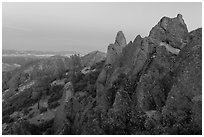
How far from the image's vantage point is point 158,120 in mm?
24844

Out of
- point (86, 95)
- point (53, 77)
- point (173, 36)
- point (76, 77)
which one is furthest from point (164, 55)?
point (53, 77)

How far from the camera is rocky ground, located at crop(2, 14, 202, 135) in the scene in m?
24.9

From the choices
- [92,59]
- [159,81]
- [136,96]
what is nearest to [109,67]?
[136,96]

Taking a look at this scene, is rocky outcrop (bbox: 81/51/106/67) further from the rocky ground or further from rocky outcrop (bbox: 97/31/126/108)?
the rocky ground

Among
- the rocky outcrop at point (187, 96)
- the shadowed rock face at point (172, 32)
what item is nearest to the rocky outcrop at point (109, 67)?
the shadowed rock face at point (172, 32)

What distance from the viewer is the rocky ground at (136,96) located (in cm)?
2488

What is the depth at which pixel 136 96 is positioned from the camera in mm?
28422

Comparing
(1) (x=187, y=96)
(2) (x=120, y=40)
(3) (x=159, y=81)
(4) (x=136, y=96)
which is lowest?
(4) (x=136, y=96)

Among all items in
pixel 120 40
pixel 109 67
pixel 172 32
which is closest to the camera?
pixel 172 32

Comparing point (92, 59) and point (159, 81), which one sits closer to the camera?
point (159, 81)

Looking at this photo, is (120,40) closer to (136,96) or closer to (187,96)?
(136,96)

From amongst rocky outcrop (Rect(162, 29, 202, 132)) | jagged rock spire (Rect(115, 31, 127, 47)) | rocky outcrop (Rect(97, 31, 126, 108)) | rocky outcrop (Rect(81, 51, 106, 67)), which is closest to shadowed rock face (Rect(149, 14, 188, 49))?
rocky outcrop (Rect(97, 31, 126, 108))

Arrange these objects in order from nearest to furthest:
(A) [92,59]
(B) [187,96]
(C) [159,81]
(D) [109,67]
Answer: (B) [187,96]
(C) [159,81]
(D) [109,67]
(A) [92,59]

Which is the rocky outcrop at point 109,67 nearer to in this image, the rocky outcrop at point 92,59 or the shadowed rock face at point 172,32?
the shadowed rock face at point 172,32
